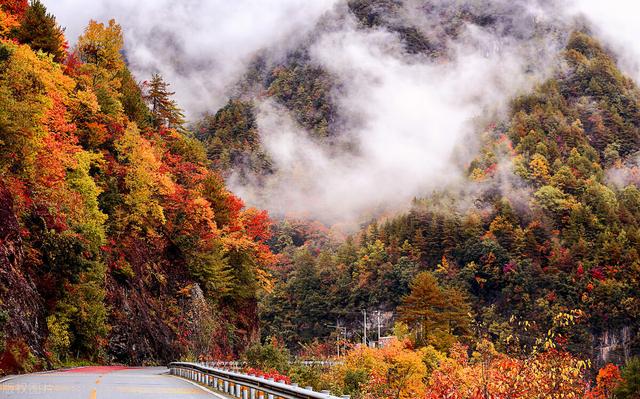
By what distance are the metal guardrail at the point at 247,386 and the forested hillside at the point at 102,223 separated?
22.9 feet

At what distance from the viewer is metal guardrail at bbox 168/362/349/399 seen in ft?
46.5

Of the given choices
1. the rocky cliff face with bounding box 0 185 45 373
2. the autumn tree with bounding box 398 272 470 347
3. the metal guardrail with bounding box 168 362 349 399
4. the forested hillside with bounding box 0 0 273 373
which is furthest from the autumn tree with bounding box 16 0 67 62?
the autumn tree with bounding box 398 272 470 347

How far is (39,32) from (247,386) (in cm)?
3394

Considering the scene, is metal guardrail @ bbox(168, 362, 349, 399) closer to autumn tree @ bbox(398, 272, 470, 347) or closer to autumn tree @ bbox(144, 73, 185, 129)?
autumn tree @ bbox(144, 73, 185, 129)

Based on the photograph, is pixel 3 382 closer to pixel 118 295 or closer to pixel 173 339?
pixel 118 295

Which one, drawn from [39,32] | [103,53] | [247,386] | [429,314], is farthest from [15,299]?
[429,314]

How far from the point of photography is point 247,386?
59.4 feet

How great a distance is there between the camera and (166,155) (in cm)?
5903

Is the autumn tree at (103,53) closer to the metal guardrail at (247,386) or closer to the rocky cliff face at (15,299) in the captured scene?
the rocky cliff face at (15,299)

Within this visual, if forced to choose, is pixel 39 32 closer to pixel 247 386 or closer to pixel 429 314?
pixel 247 386

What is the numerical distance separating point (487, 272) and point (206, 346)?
4699 inches

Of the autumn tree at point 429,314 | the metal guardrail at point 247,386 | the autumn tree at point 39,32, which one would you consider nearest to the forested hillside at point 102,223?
the autumn tree at point 39,32

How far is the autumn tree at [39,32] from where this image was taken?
44.2m

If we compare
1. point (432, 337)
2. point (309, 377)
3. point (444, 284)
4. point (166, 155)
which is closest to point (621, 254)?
point (444, 284)
